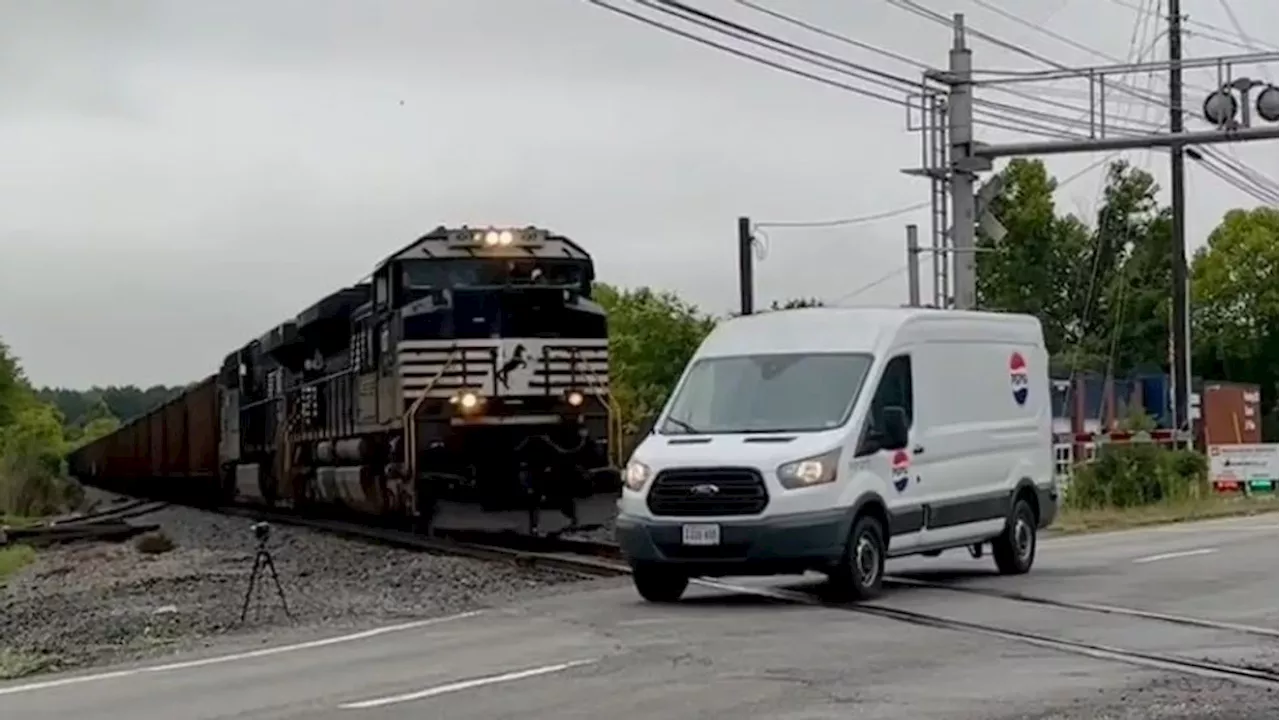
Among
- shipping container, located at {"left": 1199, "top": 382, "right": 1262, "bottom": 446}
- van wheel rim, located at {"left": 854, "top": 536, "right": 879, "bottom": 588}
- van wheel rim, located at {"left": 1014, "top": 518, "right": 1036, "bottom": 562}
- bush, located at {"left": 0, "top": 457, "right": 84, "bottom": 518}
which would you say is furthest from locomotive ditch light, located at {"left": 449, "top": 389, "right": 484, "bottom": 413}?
shipping container, located at {"left": 1199, "top": 382, "right": 1262, "bottom": 446}

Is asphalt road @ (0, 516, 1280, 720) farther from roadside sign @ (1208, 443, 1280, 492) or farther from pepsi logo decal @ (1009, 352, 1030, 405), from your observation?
roadside sign @ (1208, 443, 1280, 492)

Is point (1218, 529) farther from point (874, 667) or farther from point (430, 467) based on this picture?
point (874, 667)

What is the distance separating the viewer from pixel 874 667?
12.4 metres

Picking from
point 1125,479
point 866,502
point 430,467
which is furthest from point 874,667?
point 1125,479

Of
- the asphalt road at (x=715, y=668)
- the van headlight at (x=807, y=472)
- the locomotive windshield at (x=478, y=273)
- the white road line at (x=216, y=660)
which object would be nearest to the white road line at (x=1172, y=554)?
the asphalt road at (x=715, y=668)

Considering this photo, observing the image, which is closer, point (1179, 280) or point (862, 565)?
point (862, 565)

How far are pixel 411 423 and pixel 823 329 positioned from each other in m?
8.47

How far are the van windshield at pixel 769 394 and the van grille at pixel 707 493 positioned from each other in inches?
31.3

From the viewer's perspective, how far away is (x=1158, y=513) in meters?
32.5

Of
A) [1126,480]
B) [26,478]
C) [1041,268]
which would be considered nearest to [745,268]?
[1126,480]

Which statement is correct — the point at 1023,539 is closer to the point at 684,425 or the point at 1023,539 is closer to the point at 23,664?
the point at 684,425

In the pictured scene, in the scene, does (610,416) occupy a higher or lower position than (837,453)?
higher

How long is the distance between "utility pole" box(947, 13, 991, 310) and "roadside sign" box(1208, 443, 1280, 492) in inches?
518

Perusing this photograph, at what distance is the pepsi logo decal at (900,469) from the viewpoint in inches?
680
